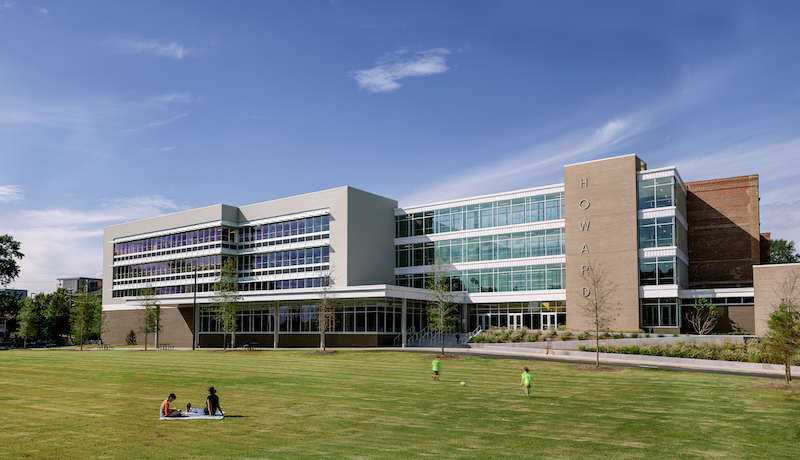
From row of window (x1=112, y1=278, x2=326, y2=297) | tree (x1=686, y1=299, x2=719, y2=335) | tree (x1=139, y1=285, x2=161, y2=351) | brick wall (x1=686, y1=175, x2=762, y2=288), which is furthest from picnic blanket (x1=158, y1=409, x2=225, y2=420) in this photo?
tree (x1=139, y1=285, x2=161, y2=351)

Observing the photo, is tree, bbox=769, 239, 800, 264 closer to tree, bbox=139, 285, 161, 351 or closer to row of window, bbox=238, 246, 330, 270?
row of window, bbox=238, 246, 330, 270

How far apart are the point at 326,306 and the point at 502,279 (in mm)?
18690

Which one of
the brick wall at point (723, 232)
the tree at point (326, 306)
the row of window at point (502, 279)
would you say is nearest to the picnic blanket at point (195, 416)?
the tree at point (326, 306)

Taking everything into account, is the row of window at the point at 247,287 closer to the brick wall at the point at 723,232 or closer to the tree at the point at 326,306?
the tree at the point at 326,306

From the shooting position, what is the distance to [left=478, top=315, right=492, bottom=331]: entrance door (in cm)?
6272

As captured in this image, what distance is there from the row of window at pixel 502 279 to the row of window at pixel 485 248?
1.29 meters

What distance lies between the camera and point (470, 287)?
64.3 metres

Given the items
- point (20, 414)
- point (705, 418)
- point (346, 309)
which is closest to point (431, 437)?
point (705, 418)

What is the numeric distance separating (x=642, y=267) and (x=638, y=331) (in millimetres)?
5867

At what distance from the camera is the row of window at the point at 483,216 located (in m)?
60.1

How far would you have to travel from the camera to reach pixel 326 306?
180 feet

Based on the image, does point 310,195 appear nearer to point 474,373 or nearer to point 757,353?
point 474,373

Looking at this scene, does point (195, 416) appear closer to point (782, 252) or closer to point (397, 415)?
point (397, 415)

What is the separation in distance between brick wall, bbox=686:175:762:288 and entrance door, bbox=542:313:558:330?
45.5 feet
